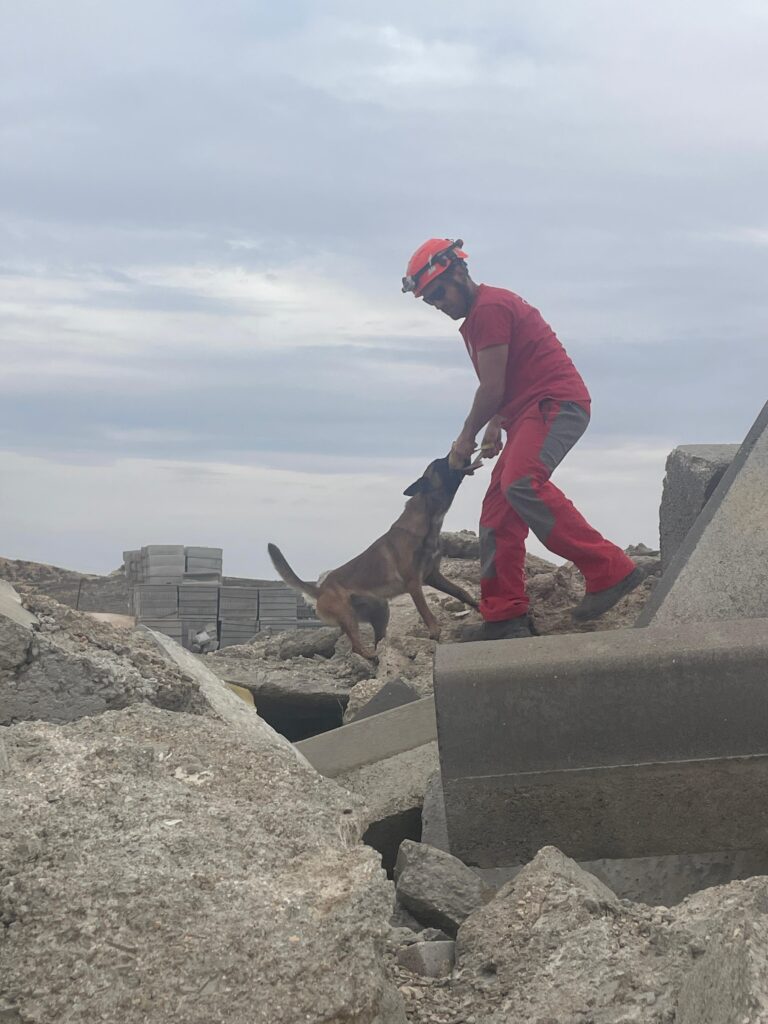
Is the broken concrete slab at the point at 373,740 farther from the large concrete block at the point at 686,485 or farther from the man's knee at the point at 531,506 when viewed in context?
the large concrete block at the point at 686,485

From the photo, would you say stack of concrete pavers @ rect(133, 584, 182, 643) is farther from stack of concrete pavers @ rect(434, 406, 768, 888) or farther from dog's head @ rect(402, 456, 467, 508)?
stack of concrete pavers @ rect(434, 406, 768, 888)

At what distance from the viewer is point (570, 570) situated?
23.5 feet

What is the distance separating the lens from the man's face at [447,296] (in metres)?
6.34

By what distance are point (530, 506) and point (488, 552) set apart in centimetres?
45

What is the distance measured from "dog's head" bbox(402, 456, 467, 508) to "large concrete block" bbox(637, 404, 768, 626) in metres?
3.42

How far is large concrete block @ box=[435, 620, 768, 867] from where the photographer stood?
3244 millimetres

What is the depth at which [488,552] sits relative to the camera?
6.19m

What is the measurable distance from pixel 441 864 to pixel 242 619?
31.0 feet

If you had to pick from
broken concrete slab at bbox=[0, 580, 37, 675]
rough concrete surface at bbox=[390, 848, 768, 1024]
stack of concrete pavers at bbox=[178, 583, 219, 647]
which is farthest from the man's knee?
stack of concrete pavers at bbox=[178, 583, 219, 647]

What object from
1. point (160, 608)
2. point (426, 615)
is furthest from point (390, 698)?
point (160, 608)

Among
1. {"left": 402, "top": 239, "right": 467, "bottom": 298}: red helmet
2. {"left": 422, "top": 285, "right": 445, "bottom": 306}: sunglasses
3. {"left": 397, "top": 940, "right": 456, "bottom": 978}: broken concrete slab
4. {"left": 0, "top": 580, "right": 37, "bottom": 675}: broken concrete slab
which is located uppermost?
{"left": 402, "top": 239, "right": 467, "bottom": 298}: red helmet

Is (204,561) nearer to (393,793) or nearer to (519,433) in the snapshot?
(519,433)

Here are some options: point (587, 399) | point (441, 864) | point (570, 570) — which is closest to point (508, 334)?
point (587, 399)

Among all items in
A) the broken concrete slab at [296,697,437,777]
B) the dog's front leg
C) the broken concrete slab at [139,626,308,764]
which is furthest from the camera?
the dog's front leg
